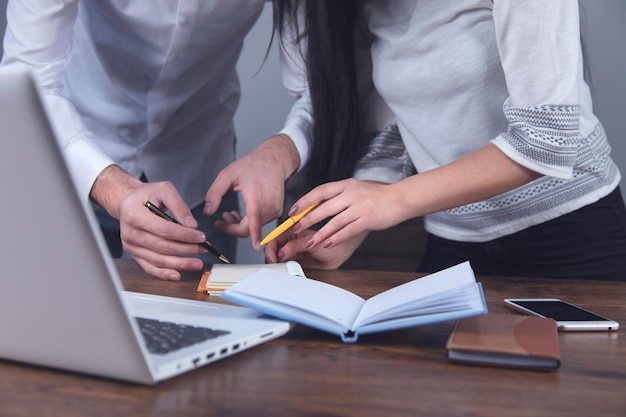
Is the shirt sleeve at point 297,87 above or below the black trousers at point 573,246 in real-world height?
above

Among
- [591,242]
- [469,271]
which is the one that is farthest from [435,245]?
[469,271]

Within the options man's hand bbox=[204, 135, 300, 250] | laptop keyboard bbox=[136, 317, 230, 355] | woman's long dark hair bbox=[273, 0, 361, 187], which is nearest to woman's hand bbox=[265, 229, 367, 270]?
man's hand bbox=[204, 135, 300, 250]

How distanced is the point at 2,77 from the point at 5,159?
0.22 ft

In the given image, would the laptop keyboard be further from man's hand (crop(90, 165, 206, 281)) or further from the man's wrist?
the man's wrist

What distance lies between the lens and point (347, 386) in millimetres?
657

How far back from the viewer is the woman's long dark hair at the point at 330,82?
1.38 m

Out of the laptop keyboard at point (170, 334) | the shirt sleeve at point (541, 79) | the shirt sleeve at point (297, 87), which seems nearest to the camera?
the laptop keyboard at point (170, 334)

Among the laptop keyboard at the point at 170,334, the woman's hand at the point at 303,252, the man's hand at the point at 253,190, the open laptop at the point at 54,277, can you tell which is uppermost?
the open laptop at the point at 54,277

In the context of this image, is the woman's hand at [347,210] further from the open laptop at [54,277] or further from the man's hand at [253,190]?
the open laptop at [54,277]

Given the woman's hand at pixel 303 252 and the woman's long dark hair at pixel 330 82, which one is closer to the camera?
the woman's hand at pixel 303 252

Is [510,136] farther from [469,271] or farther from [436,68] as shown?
[469,271]

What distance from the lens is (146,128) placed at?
1674 mm

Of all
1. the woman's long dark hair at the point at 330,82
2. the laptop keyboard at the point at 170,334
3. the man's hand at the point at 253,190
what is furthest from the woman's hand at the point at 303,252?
the laptop keyboard at the point at 170,334

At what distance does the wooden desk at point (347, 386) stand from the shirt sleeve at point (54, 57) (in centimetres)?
60
